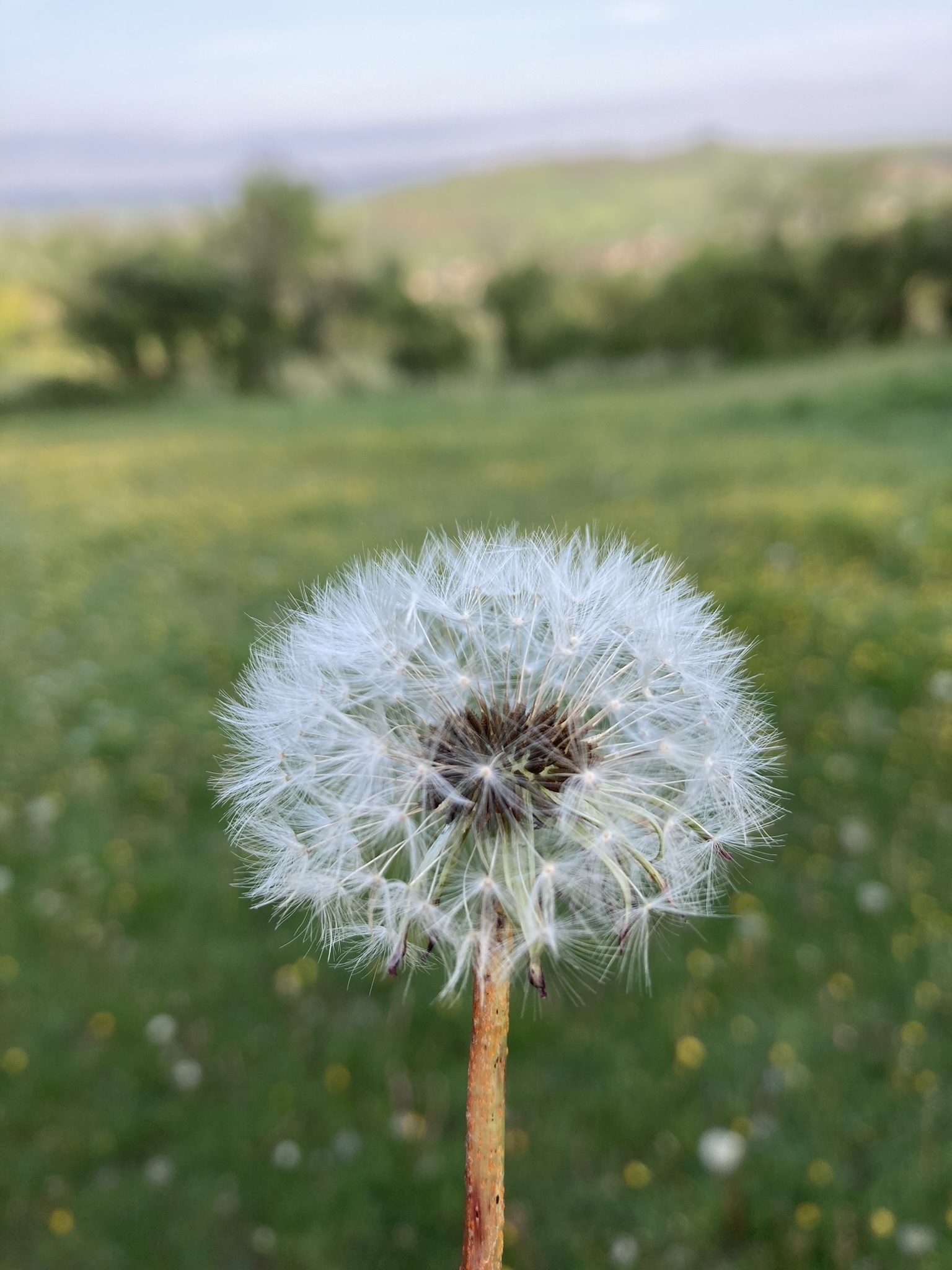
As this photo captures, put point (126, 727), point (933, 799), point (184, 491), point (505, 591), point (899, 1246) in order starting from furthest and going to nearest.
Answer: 1. point (184, 491)
2. point (126, 727)
3. point (933, 799)
4. point (899, 1246)
5. point (505, 591)

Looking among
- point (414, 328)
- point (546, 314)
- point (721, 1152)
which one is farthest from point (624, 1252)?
point (414, 328)

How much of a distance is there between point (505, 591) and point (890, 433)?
8.58 meters

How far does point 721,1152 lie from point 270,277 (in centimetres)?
2244

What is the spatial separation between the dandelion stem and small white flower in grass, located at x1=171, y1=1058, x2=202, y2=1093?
271 centimetres

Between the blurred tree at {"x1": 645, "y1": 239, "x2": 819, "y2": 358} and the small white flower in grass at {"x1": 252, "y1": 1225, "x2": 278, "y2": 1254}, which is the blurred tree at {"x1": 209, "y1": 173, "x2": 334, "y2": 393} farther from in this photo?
the small white flower in grass at {"x1": 252, "y1": 1225, "x2": 278, "y2": 1254}

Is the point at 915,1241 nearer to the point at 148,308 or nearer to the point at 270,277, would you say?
the point at 148,308

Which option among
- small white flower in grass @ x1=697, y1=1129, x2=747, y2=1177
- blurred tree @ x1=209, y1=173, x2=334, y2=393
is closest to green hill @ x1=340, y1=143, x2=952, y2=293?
blurred tree @ x1=209, y1=173, x2=334, y2=393

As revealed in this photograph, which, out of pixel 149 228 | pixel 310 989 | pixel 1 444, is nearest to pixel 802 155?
pixel 149 228

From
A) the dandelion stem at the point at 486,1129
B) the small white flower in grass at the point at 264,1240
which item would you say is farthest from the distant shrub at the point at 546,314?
the dandelion stem at the point at 486,1129

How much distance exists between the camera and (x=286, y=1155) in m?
2.90

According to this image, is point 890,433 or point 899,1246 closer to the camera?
point 899,1246

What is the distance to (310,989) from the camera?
3.54 m

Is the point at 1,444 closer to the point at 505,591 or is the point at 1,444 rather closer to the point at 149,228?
the point at 149,228

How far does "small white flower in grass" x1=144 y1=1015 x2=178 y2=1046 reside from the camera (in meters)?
3.32
